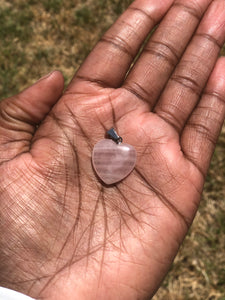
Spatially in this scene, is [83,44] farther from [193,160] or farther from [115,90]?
[193,160]

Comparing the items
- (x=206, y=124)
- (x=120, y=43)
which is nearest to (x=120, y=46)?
(x=120, y=43)

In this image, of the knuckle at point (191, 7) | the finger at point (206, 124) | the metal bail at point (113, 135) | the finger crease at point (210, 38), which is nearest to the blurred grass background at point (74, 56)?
the finger at point (206, 124)

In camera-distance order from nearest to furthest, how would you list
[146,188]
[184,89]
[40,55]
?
[146,188] → [184,89] → [40,55]

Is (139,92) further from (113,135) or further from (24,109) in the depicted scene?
(24,109)

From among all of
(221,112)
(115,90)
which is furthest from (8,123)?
(221,112)

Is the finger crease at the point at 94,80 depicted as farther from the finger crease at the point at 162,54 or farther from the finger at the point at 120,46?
the finger crease at the point at 162,54
